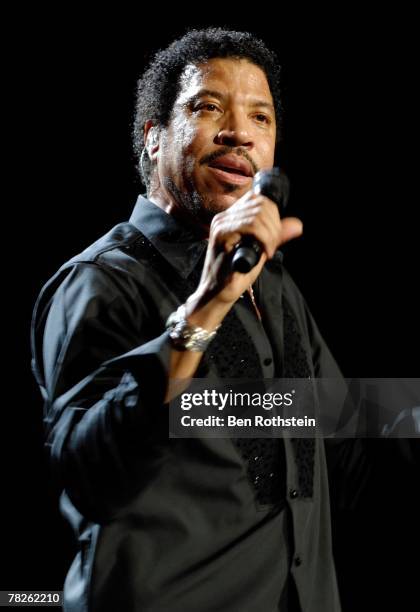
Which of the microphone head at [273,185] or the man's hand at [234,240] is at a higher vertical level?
the microphone head at [273,185]

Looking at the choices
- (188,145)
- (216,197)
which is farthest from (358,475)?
(188,145)

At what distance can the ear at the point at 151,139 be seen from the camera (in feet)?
5.13

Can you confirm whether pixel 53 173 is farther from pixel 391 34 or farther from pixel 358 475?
pixel 358 475

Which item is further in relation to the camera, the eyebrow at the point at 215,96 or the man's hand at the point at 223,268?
the eyebrow at the point at 215,96

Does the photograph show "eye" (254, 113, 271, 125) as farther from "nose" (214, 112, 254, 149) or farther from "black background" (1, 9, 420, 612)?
"black background" (1, 9, 420, 612)

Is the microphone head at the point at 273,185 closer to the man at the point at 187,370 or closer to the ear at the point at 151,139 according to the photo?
the man at the point at 187,370

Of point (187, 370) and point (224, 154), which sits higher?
point (224, 154)

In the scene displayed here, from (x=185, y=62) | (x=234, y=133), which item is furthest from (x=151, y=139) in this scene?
(x=234, y=133)

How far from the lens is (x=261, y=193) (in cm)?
97

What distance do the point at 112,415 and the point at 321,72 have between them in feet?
5.23

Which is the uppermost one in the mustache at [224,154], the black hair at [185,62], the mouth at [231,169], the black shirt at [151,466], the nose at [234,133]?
the black hair at [185,62]

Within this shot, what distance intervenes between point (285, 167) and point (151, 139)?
2.21ft

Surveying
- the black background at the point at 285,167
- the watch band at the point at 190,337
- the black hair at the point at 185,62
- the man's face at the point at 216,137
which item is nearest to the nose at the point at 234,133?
the man's face at the point at 216,137

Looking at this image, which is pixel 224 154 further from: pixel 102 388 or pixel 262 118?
pixel 102 388
